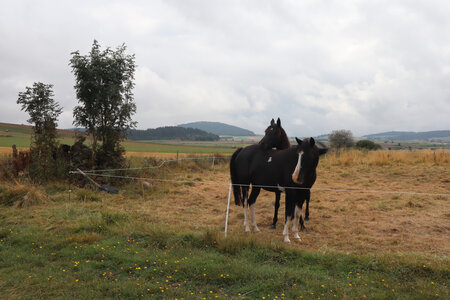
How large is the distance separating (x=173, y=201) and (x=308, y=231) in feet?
15.4

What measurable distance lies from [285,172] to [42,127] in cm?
972

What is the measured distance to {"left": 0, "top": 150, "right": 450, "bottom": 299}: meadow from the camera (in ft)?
12.6

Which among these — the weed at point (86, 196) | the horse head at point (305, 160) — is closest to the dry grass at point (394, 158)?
the horse head at point (305, 160)

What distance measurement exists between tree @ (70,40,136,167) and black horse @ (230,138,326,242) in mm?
6560

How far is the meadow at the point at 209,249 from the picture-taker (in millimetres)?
3854

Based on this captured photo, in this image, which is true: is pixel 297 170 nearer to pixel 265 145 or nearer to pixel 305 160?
pixel 305 160

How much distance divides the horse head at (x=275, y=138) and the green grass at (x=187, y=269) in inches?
98.8

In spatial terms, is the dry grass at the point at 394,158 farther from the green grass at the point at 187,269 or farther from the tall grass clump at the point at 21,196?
the tall grass clump at the point at 21,196

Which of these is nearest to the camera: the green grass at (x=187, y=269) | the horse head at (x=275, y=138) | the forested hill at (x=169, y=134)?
the green grass at (x=187, y=269)

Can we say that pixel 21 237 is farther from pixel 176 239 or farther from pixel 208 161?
pixel 208 161

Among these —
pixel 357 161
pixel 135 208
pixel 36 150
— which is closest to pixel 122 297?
pixel 135 208

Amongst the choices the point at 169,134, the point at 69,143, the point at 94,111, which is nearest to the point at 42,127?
the point at 94,111

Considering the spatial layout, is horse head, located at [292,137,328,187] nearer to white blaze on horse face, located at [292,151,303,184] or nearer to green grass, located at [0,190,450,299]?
white blaze on horse face, located at [292,151,303,184]

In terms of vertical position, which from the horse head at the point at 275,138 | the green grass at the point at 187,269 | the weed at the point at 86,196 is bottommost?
the green grass at the point at 187,269
